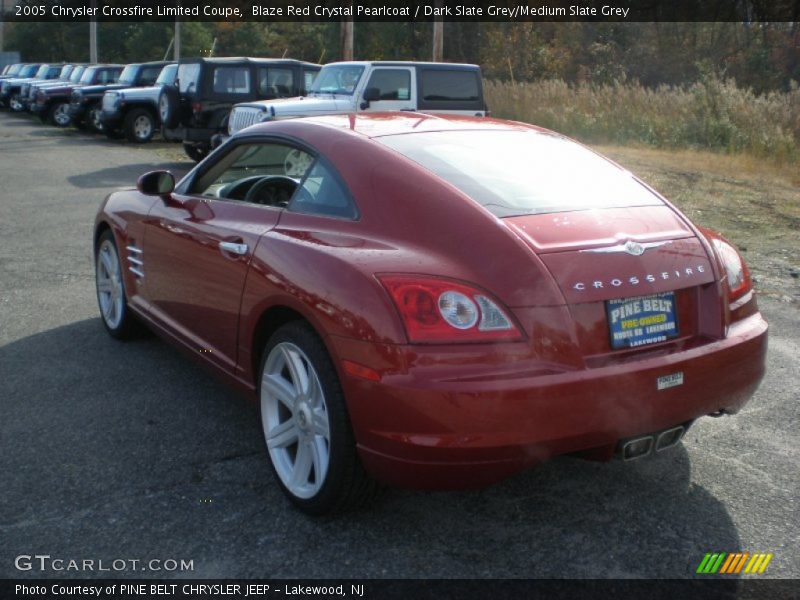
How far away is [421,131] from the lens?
14.0ft

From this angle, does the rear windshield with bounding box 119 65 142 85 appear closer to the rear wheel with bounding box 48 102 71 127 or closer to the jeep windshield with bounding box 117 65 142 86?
the jeep windshield with bounding box 117 65 142 86

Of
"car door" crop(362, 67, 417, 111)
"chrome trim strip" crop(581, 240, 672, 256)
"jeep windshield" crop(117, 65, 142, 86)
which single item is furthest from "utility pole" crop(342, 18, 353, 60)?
"chrome trim strip" crop(581, 240, 672, 256)

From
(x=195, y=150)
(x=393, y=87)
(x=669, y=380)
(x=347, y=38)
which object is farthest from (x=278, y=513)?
(x=347, y=38)

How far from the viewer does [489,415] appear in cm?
298

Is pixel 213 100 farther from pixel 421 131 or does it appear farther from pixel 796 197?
pixel 421 131

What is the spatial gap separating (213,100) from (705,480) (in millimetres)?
14766

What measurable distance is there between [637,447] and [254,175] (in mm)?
2590

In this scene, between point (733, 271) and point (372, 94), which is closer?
point (733, 271)

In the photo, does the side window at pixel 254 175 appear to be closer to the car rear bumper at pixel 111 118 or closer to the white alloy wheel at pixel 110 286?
the white alloy wheel at pixel 110 286

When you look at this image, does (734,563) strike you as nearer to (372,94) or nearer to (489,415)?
(489,415)

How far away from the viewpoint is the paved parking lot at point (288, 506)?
3.23 metres

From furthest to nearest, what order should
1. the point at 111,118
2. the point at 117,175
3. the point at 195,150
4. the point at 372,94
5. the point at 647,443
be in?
the point at 111,118
the point at 195,150
the point at 117,175
the point at 372,94
the point at 647,443

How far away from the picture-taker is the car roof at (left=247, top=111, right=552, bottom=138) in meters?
4.21

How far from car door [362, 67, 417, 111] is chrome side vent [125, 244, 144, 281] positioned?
9.22 metres
